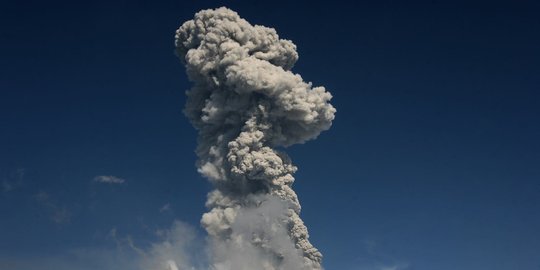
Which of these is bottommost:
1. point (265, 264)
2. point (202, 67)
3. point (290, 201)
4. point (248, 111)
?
point (265, 264)

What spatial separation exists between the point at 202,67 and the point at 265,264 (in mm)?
25977

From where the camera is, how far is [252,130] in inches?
2945

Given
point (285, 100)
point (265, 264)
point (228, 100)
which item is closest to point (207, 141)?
point (228, 100)

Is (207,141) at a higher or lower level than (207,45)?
lower

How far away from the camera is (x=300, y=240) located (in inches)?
3051

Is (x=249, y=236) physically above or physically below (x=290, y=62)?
below

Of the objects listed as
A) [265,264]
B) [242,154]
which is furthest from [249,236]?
[242,154]

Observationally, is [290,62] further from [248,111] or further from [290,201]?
[290,201]

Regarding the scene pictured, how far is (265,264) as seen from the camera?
76.2 metres

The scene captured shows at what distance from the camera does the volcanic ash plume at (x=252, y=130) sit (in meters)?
74.5

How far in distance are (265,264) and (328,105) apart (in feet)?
72.7

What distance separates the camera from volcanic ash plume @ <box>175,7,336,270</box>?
2933 inches

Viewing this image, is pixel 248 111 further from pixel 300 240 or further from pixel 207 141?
pixel 300 240

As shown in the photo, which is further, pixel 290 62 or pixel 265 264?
pixel 290 62
